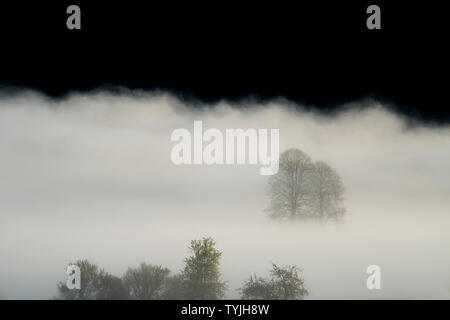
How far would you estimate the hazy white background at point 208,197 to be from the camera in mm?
87438

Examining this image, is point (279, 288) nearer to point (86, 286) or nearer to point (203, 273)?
point (203, 273)

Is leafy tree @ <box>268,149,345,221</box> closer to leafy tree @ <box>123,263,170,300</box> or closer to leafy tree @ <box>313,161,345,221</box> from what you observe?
leafy tree @ <box>313,161,345,221</box>

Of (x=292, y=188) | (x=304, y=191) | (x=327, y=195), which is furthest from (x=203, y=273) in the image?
(x=327, y=195)

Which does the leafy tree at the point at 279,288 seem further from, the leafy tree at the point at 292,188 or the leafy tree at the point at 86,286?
the leafy tree at the point at 292,188

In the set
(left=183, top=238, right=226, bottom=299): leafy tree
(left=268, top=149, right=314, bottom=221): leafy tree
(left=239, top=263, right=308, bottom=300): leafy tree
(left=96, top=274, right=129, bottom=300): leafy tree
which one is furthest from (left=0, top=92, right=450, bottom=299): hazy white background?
(left=239, top=263, right=308, bottom=300): leafy tree

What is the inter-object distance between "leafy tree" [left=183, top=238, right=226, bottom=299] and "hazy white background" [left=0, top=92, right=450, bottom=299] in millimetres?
16684

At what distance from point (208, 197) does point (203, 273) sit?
7243 cm

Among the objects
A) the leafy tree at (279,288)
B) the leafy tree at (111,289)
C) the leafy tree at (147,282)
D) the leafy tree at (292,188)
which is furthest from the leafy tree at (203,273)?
the leafy tree at (292,188)

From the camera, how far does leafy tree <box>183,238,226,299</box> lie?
54781 mm

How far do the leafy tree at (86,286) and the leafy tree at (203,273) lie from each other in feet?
36.4

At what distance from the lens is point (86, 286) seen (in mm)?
60969

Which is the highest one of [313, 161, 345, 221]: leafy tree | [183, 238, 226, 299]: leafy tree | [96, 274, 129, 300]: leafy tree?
[313, 161, 345, 221]: leafy tree
